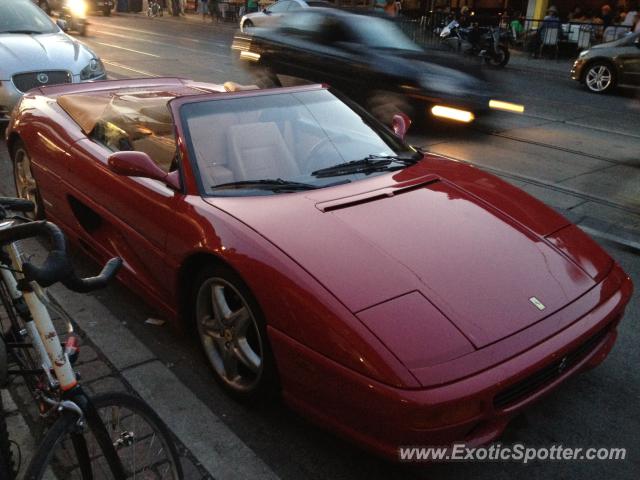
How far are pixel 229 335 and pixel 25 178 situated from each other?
3008mm

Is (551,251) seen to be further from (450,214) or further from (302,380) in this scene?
(302,380)

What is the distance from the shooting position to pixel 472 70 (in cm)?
880

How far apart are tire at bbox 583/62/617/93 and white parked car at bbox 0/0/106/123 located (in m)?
9.93

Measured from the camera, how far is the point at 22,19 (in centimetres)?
876

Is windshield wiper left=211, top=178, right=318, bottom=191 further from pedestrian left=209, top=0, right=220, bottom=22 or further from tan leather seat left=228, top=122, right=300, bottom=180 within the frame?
pedestrian left=209, top=0, right=220, bottom=22

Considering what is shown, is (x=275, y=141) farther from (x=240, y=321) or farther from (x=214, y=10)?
(x=214, y=10)

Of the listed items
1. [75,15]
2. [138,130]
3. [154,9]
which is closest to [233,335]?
[138,130]

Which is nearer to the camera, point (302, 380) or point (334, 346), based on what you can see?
point (334, 346)

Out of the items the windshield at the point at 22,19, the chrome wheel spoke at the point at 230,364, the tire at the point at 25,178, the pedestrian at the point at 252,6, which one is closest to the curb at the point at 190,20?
the pedestrian at the point at 252,6

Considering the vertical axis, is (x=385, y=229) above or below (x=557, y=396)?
above

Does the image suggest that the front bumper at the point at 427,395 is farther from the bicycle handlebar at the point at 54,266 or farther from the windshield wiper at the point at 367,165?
the windshield wiper at the point at 367,165

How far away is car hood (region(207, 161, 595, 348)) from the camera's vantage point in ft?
8.09

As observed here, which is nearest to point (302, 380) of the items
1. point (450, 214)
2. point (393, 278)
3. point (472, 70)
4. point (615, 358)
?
point (393, 278)

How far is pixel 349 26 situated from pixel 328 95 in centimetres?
565
